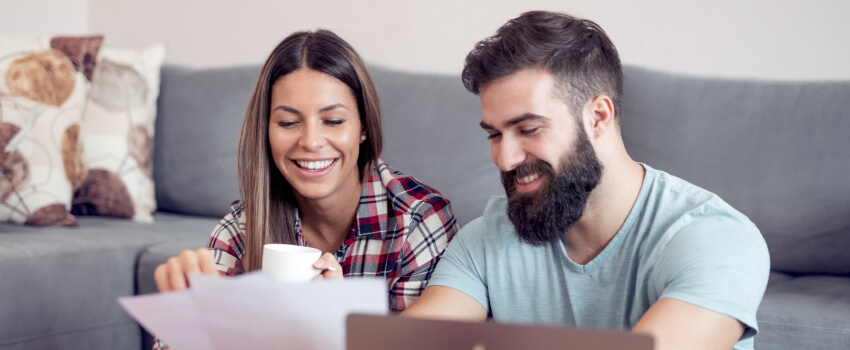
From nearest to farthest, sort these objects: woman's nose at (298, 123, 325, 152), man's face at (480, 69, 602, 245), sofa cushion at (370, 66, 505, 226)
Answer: man's face at (480, 69, 602, 245) < woman's nose at (298, 123, 325, 152) < sofa cushion at (370, 66, 505, 226)

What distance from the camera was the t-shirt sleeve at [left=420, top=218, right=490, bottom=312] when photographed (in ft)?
4.14

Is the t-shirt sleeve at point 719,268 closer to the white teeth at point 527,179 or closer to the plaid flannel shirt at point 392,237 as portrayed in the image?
the white teeth at point 527,179

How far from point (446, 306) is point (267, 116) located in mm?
549

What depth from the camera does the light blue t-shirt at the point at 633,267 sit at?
970 millimetres

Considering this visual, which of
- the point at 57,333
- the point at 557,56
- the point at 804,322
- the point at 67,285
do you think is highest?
the point at 557,56

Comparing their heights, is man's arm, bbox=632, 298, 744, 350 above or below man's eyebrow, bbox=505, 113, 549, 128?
below

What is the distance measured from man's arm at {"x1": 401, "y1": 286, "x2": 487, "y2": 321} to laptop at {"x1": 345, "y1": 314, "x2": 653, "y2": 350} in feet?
1.76

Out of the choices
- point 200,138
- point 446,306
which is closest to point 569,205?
point 446,306

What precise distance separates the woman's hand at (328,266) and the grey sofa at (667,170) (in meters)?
0.85

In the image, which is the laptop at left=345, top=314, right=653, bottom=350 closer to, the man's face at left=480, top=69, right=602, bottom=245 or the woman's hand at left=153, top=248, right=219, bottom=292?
the woman's hand at left=153, top=248, right=219, bottom=292

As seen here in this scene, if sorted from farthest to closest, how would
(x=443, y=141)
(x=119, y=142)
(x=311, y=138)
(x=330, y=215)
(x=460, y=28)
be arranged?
1. (x=460, y=28)
2. (x=119, y=142)
3. (x=443, y=141)
4. (x=330, y=215)
5. (x=311, y=138)

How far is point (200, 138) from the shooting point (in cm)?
242

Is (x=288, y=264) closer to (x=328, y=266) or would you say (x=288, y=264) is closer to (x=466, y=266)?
(x=328, y=266)

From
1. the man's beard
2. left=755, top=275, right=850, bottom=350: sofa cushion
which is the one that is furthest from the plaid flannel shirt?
left=755, top=275, right=850, bottom=350: sofa cushion
